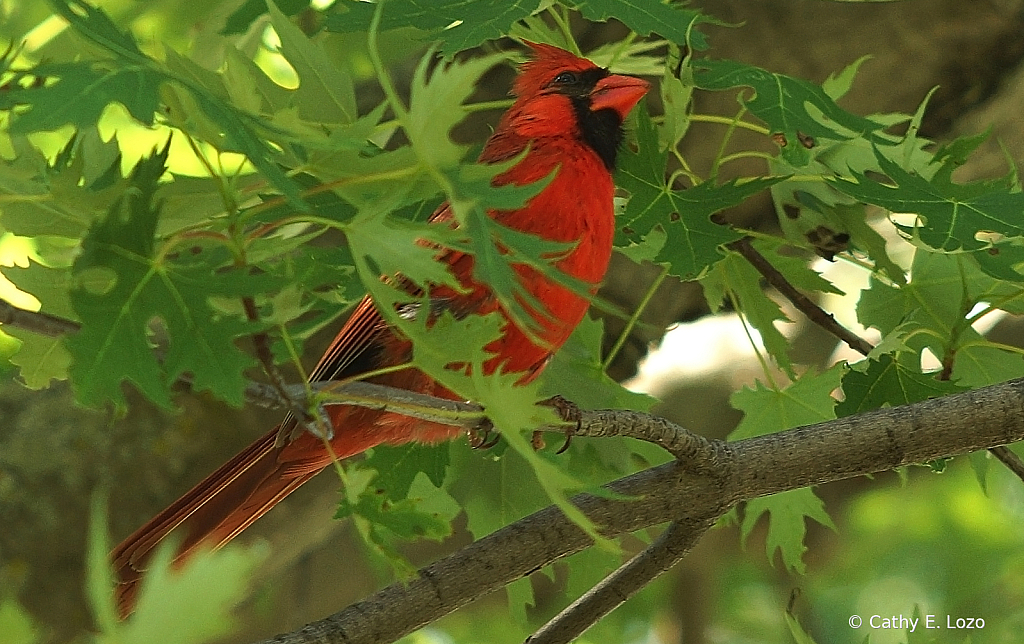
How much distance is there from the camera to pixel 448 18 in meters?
1.06

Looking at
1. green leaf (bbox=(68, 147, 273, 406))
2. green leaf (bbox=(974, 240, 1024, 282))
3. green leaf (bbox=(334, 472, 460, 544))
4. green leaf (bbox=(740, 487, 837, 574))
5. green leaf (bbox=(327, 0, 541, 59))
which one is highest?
green leaf (bbox=(327, 0, 541, 59))

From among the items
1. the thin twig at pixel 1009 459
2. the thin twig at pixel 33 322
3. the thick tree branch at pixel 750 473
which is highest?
the thin twig at pixel 33 322

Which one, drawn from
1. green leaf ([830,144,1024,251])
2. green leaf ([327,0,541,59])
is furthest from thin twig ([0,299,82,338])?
green leaf ([830,144,1024,251])

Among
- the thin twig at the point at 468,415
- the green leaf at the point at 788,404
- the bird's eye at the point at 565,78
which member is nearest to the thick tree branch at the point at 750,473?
the thin twig at the point at 468,415

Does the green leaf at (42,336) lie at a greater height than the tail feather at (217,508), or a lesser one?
greater

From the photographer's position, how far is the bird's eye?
1.68 m

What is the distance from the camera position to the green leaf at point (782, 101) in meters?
1.17

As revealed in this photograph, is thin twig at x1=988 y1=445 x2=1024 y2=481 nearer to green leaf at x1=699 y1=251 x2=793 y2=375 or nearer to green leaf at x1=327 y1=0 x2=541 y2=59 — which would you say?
green leaf at x1=699 y1=251 x2=793 y2=375

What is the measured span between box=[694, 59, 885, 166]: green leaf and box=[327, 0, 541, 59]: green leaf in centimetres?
24

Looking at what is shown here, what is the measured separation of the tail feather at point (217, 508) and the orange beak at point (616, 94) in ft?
2.18

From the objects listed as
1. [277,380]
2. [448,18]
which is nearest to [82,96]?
[277,380]

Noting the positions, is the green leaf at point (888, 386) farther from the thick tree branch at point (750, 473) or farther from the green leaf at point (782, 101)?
the green leaf at point (782, 101)

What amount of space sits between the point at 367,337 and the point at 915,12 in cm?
152

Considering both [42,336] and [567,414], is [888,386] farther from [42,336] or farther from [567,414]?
[42,336]
